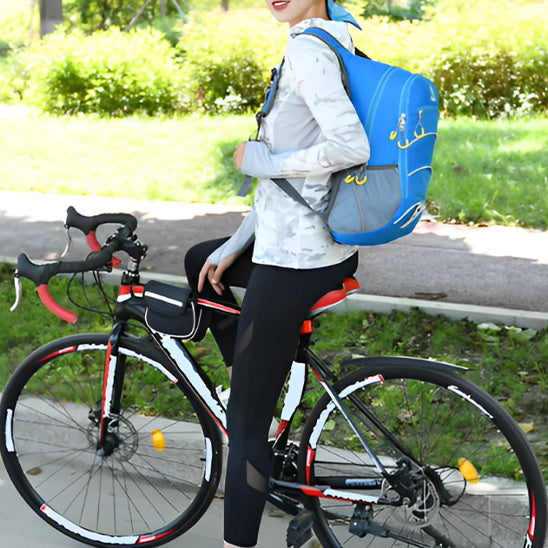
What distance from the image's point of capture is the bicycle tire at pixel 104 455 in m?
3.42

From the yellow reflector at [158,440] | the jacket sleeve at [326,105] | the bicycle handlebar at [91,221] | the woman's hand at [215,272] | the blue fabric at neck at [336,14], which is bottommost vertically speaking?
the yellow reflector at [158,440]

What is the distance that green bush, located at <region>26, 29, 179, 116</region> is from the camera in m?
14.6

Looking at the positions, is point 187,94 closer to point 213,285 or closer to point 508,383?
point 508,383

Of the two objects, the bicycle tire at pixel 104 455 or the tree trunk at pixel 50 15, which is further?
the tree trunk at pixel 50 15

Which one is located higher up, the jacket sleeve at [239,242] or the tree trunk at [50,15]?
the jacket sleeve at [239,242]

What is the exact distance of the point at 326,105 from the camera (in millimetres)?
2561

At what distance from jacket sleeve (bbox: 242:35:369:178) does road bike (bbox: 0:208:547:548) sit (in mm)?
530

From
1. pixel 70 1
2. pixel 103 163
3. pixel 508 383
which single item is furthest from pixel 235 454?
pixel 70 1

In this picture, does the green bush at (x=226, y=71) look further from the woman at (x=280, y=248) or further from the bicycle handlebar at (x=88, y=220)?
the woman at (x=280, y=248)

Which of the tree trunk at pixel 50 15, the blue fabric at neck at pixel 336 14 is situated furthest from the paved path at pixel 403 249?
the tree trunk at pixel 50 15

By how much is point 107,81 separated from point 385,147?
12.7m

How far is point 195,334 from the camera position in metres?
3.17

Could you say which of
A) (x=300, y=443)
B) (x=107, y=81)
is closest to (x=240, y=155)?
(x=300, y=443)

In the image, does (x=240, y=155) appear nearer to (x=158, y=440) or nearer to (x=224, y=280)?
(x=224, y=280)
